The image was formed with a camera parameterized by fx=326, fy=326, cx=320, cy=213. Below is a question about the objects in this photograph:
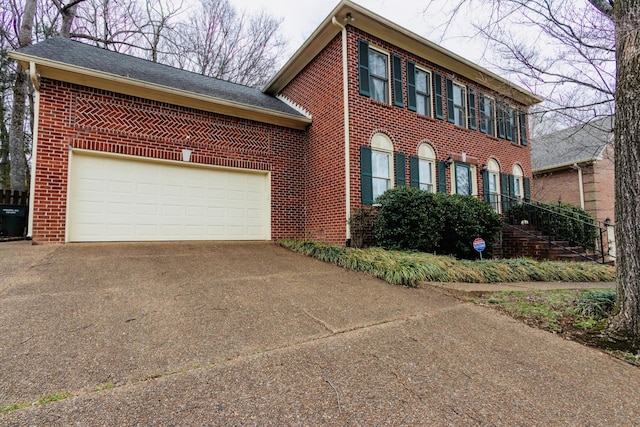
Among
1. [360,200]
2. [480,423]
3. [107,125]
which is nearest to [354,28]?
[360,200]

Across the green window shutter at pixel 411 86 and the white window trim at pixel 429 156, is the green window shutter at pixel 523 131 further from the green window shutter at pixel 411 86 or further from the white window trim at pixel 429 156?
the green window shutter at pixel 411 86

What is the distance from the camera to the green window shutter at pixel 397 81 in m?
8.67

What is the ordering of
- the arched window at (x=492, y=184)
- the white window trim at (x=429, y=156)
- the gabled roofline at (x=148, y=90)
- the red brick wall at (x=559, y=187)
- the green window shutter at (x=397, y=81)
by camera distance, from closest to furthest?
the gabled roofline at (x=148, y=90), the green window shutter at (x=397, y=81), the white window trim at (x=429, y=156), the arched window at (x=492, y=184), the red brick wall at (x=559, y=187)

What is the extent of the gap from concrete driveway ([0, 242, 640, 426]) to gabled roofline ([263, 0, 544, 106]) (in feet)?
15.7

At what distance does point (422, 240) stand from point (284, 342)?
4.60 m

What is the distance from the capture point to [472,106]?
34.8ft

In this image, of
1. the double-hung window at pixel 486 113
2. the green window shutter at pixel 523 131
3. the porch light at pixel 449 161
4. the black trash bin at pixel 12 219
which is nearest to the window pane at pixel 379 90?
the porch light at pixel 449 161

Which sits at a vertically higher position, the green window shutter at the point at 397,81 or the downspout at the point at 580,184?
the green window shutter at the point at 397,81

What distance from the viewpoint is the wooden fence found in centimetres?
803

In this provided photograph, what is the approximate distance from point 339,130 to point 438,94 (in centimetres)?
381

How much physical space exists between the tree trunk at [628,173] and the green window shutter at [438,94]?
6169 mm

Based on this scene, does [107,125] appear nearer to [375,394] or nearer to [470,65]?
[375,394]

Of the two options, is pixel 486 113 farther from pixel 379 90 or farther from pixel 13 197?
pixel 13 197

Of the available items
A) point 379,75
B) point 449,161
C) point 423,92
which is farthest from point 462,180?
point 379,75
